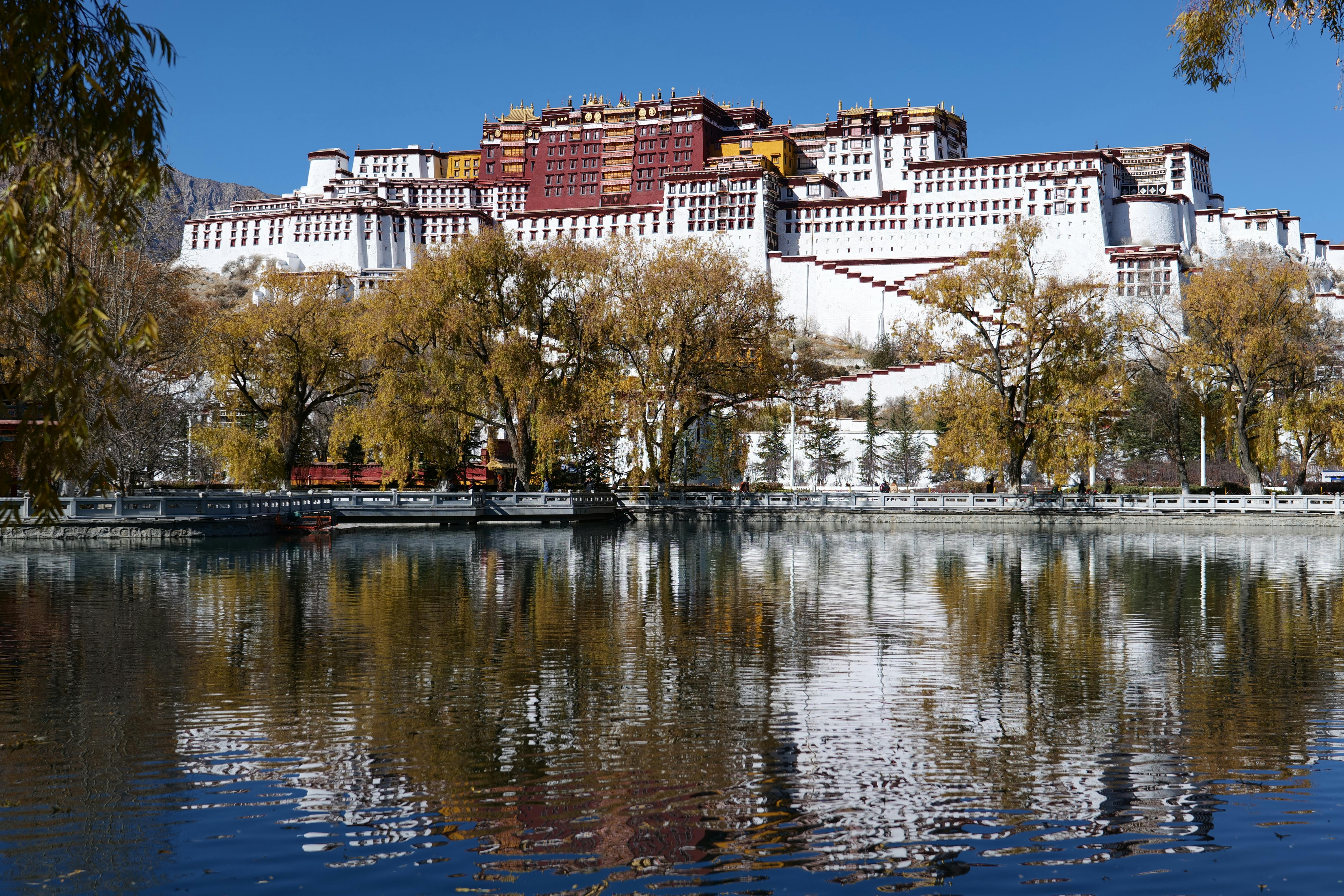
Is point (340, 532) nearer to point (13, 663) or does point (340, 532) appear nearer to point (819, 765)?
point (13, 663)

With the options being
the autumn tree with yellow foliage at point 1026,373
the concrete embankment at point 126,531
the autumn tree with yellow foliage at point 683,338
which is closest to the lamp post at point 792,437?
the autumn tree with yellow foliage at point 683,338

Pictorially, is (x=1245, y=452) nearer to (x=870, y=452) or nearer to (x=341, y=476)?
(x=870, y=452)

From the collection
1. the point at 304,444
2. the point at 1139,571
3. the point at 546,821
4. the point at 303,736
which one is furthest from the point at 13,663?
the point at 304,444

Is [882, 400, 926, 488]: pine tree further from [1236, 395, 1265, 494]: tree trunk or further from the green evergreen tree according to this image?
[1236, 395, 1265, 494]: tree trunk

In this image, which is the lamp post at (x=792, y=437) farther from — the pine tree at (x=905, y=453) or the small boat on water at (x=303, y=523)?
the small boat on water at (x=303, y=523)

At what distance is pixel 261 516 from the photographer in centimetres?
3422

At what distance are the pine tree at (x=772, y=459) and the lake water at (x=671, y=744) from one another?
4468 cm

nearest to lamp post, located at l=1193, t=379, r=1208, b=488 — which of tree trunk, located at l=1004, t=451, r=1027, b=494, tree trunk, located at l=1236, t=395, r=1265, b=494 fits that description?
tree trunk, located at l=1236, t=395, r=1265, b=494

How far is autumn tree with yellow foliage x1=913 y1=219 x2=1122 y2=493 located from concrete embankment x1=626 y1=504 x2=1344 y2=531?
173cm

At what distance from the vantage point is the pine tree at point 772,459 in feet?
209

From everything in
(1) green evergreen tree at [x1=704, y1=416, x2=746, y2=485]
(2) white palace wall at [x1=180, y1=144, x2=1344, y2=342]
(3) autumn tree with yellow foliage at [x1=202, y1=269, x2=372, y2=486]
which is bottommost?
(1) green evergreen tree at [x1=704, y1=416, x2=746, y2=485]

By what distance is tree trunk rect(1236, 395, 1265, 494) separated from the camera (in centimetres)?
4062

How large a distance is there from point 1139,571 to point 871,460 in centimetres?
4108

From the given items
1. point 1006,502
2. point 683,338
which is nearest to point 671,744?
point 683,338
